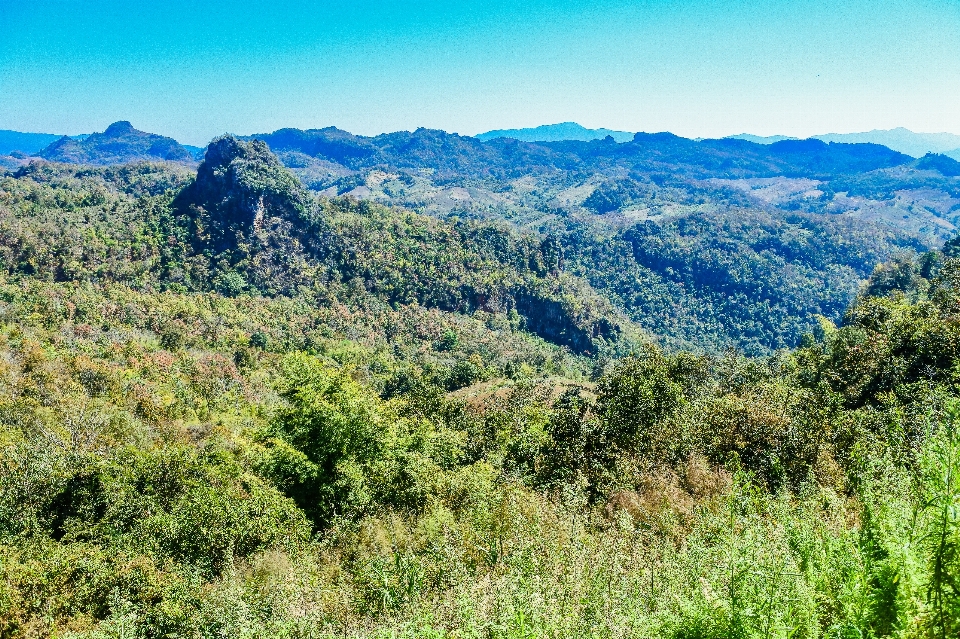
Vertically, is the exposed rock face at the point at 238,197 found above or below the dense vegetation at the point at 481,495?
above

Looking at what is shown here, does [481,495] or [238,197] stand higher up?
[238,197]

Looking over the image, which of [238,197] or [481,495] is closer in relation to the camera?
[481,495]

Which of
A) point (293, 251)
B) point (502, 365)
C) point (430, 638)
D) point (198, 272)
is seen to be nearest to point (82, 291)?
point (198, 272)

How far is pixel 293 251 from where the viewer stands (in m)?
138

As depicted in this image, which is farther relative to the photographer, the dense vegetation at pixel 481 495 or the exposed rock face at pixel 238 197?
the exposed rock face at pixel 238 197

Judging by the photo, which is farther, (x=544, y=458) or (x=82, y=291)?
(x=82, y=291)

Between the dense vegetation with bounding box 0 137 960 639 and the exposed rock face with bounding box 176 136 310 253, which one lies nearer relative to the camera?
the dense vegetation with bounding box 0 137 960 639

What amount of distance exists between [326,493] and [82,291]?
8974 centimetres

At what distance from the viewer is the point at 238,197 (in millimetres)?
140875

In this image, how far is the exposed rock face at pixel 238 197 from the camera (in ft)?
444

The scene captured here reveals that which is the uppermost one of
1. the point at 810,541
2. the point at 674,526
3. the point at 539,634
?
the point at 810,541

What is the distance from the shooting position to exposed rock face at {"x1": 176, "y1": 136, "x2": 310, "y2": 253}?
13525cm

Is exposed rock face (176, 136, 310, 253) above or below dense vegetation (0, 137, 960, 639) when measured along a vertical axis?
above

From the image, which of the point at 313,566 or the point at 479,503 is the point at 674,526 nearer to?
the point at 479,503
